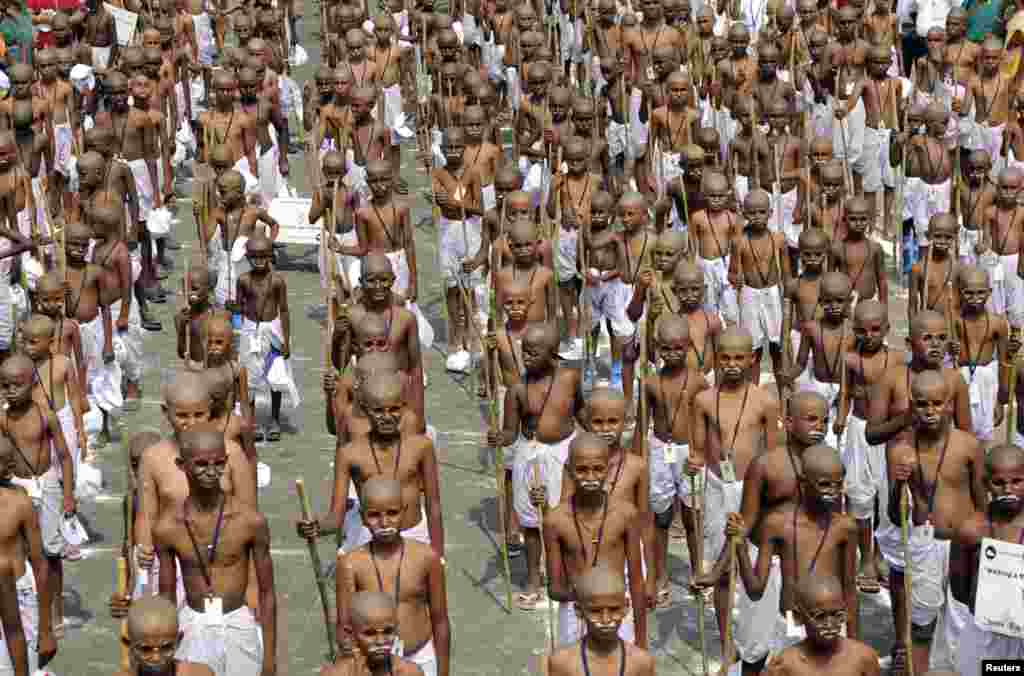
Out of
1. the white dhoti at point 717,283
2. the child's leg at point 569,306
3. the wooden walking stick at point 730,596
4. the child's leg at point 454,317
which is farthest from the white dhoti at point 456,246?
the wooden walking stick at point 730,596

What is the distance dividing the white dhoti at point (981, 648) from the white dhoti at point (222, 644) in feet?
11.7

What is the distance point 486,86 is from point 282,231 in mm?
2350

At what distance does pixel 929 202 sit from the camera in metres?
22.0

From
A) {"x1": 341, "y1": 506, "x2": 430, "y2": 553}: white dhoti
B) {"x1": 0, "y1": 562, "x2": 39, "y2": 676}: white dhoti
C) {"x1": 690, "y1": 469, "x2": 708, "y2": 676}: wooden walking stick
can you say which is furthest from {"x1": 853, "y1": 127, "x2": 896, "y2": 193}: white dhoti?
{"x1": 0, "y1": 562, "x2": 39, "y2": 676}: white dhoti

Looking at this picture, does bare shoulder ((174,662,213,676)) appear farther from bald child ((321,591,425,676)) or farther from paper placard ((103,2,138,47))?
paper placard ((103,2,138,47))

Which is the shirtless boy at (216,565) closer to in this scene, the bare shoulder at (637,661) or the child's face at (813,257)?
the bare shoulder at (637,661)

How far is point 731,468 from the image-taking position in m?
14.3

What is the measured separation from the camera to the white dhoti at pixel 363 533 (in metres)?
13.7

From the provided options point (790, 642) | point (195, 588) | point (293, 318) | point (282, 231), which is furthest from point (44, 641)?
point (282, 231)

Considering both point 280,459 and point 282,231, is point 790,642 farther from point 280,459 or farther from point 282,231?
point 282,231

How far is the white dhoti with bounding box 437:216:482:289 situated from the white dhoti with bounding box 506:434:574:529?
518 centimetres

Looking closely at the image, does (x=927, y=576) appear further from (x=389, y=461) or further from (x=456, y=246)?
(x=456, y=246)

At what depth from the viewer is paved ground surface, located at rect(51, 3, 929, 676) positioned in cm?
1481

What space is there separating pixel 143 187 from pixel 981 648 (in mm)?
11913
